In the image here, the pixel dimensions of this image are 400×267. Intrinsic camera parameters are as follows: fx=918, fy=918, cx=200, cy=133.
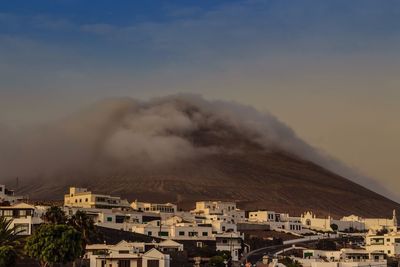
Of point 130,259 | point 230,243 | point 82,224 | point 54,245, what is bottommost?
point 130,259

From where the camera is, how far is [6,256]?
9650 cm

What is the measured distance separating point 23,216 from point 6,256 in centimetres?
4539

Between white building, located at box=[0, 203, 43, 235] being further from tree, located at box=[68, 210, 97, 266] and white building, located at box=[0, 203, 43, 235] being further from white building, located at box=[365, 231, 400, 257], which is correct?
white building, located at box=[365, 231, 400, 257]

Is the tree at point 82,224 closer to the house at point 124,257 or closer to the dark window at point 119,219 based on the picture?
the house at point 124,257

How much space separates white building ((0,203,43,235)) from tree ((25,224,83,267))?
3308 centimetres

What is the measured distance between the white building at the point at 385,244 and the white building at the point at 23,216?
A: 6673cm

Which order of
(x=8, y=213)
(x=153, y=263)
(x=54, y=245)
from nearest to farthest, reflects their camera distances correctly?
(x=54, y=245), (x=153, y=263), (x=8, y=213)

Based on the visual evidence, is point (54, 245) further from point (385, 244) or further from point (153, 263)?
point (385, 244)

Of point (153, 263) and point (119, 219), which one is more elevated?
point (119, 219)

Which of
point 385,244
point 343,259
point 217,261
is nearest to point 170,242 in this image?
point 217,261

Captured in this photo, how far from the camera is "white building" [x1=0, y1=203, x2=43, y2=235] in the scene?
136375mm

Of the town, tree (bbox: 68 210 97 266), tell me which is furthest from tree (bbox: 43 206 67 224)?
tree (bbox: 68 210 97 266)

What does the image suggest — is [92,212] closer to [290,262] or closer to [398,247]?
[290,262]

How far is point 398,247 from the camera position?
591 ft
